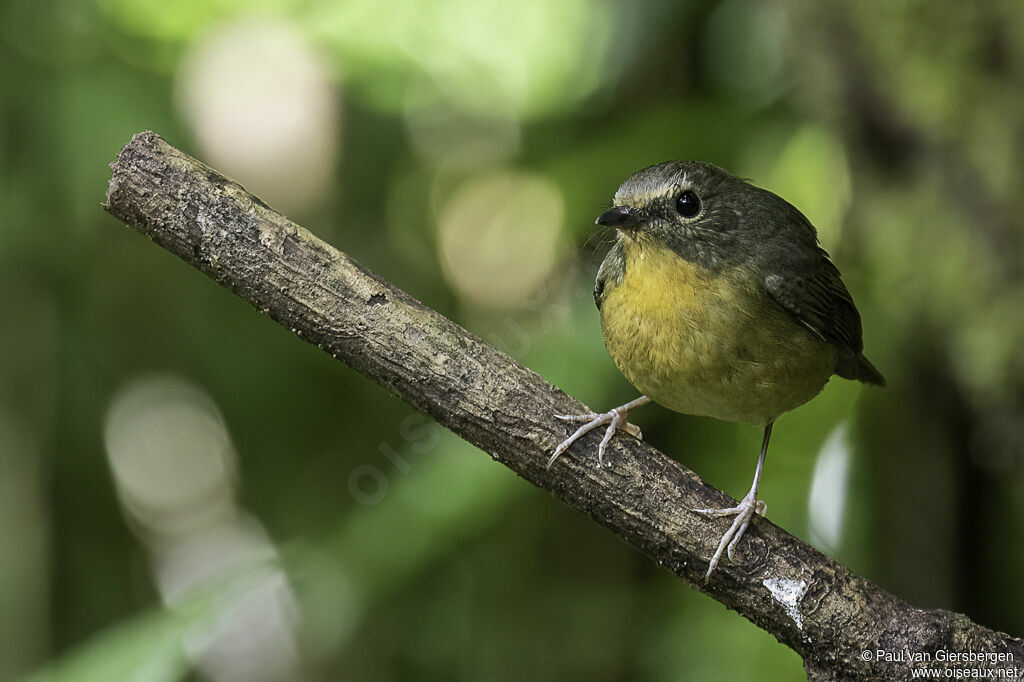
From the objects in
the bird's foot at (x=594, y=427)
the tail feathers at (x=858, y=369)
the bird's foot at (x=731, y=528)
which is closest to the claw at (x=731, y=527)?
the bird's foot at (x=731, y=528)

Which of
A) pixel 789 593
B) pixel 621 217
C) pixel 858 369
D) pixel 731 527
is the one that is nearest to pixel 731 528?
pixel 731 527

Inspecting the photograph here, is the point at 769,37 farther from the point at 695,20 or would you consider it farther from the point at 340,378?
the point at 340,378

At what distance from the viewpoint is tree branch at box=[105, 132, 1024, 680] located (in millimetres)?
2021

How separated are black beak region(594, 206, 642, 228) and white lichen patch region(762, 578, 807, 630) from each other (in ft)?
2.97

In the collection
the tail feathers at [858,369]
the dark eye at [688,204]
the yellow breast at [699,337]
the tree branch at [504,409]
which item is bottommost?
the tree branch at [504,409]

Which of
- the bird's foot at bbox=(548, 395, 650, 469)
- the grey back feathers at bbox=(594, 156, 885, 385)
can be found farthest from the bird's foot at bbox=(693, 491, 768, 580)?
the grey back feathers at bbox=(594, 156, 885, 385)

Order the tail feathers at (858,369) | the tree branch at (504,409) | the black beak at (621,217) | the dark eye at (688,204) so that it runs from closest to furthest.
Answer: the tree branch at (504,409), the black beak at (621,217), the dark eye at (688,204), the tail feathers at (858,369)

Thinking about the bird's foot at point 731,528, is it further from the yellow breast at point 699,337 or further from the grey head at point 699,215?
the grey head at point 699,215

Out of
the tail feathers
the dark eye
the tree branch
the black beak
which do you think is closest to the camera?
the tree branch

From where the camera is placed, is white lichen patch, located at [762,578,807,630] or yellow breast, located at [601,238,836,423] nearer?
white lichen patch, located at [762,578,807,630]

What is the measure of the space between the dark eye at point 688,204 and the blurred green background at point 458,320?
1100mm

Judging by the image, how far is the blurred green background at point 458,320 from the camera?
3369 mm

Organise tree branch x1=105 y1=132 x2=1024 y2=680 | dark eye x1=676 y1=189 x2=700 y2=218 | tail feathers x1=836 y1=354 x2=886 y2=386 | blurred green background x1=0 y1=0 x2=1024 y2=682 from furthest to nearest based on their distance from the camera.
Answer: blurred green background x1=0 y1=0 x2=1024 y2=682 → tail feathers x1=836 y1=354 x2=886 y2=386 → dark eye x1=676 y1=189 x2=700 y2=218 → tree branch x1=105 y1=132 x2=1024 y2=680

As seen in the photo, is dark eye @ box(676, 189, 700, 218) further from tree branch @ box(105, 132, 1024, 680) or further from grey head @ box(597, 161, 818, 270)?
tree branch @ box(105, 132, 1024, 680)
